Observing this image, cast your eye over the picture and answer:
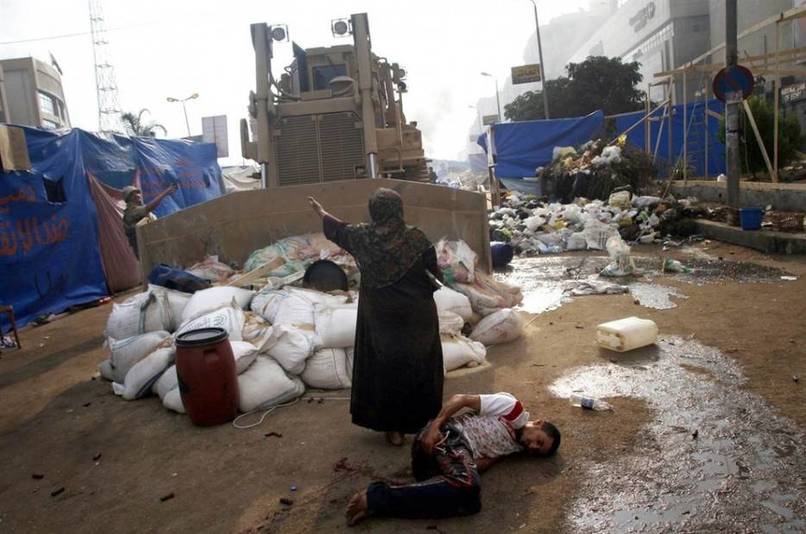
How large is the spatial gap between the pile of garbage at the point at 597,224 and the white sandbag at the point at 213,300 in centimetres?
598

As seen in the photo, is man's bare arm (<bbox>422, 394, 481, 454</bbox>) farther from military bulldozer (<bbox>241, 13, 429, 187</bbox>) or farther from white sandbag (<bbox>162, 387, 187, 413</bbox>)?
military bulldozer (<bbox>241, 13, 429, 187</bbox>)

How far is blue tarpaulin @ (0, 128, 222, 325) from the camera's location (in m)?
7.15

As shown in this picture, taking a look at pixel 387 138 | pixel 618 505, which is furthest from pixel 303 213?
pixel 618 505

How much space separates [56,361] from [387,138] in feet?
14.8

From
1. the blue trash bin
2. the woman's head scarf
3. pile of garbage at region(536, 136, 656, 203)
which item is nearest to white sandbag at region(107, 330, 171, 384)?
the woman's head scarf

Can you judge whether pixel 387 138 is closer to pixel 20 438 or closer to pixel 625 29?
pixel 20 438

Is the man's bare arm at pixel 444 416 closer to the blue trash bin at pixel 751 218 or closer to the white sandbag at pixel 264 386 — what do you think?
the white sandbag at pixel 264 386

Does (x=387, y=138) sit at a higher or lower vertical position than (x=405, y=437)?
higher

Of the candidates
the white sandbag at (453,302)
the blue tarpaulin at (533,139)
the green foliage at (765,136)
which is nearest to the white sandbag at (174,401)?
the white sandbag at (453,302)

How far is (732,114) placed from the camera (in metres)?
8.60

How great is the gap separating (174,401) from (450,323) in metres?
2.01

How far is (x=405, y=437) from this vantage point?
324 cm

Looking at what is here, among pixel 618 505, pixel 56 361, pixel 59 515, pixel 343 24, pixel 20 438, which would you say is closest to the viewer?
pixel 618 505

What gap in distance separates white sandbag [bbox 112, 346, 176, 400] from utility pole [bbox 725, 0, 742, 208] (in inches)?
321
